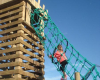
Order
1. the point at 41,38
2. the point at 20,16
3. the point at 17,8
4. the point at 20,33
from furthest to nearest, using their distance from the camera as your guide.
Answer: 1. the point at 41,38
2. the point at 17,8
3. the point at 20,16
4. the point at 20,33

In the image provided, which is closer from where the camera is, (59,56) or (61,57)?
(61,57)

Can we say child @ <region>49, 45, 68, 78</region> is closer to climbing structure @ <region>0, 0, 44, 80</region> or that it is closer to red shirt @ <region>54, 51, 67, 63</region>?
red shirt @ <region>54, 51, 67, 63</region>

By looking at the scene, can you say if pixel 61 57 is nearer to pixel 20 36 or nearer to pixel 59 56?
pixel 59 56

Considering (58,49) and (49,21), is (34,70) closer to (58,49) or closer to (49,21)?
(58,49)

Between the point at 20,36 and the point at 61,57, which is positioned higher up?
the point at 20,36

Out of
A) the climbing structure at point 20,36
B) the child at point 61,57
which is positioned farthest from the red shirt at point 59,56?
the climbing structure at point 20,36

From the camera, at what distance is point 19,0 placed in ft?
36.0

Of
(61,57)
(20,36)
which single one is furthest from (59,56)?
(20,36)

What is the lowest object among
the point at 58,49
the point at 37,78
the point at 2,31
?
the point at 37,78

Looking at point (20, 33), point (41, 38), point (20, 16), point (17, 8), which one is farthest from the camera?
point (41, 38)

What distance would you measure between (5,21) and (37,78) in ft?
13.7

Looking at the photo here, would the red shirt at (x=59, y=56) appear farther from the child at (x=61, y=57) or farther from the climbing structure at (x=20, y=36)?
the climbing structure at (x=20, y=36)

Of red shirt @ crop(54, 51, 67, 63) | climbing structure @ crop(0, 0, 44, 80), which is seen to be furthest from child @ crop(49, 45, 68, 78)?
climbing structure @ crop(0, 0, 44, 80)

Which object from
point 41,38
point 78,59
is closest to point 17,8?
point 41,38
